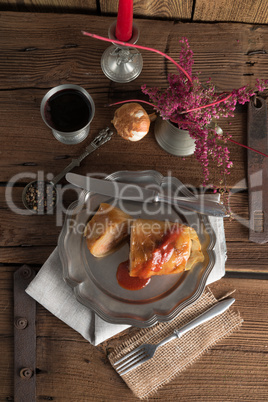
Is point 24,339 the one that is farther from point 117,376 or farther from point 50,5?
point 50,5

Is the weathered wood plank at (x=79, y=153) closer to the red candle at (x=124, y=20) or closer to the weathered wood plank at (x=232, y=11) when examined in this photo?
the red candle at (x=124, y=20)

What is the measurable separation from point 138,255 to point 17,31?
76 centimetres

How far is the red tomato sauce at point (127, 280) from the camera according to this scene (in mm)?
1002

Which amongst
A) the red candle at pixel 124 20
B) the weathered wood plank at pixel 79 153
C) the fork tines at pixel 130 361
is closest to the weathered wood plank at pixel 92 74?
the weathered wood plank at pixel 79 153

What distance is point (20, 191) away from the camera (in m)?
1.08

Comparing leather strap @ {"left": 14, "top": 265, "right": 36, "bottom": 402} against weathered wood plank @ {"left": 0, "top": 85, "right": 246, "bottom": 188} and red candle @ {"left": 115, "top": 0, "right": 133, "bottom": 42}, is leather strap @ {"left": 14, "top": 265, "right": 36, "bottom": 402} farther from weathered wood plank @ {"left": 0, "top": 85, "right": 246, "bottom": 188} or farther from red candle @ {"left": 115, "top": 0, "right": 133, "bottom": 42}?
red candle @ {"left": 115, "top": 0, "right": 133, "bottom": 42}

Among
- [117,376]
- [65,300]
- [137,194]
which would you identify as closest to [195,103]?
[137,194]

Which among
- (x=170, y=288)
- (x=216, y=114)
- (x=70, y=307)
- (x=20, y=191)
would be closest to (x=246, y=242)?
(x=170, y=288)

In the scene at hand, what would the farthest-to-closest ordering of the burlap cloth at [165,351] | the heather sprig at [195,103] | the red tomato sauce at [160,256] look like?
the burlap cloth at [165,351], the red tomato sauce at [160,256], the heather sprig at [195,103]

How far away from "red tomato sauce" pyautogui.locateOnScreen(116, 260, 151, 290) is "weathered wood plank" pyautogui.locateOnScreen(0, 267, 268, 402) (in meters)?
0.17

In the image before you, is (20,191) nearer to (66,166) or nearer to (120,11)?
(66,166)

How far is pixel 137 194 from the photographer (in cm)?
101

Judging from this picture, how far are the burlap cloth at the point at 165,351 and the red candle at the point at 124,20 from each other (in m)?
0.73

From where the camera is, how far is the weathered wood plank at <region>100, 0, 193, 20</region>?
1.11 metres
